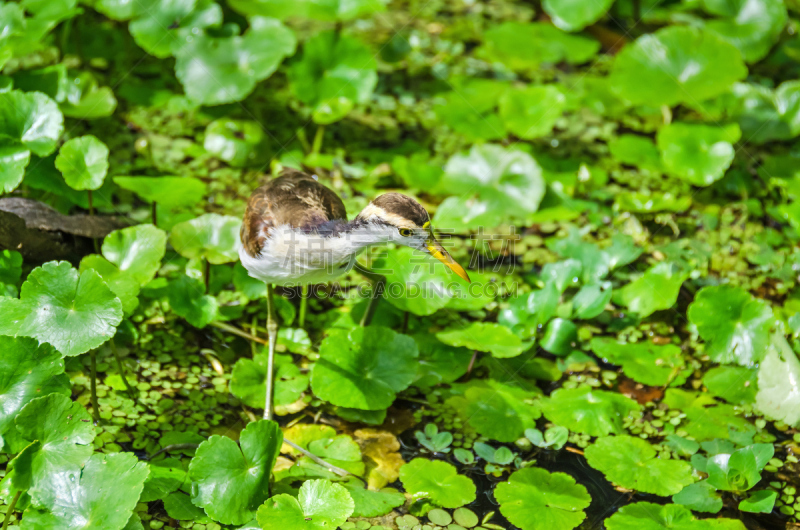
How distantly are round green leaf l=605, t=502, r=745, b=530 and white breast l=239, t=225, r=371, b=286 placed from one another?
185 cm

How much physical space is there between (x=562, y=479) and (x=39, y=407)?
8.36 feet

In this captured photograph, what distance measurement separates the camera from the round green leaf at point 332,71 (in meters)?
5.54

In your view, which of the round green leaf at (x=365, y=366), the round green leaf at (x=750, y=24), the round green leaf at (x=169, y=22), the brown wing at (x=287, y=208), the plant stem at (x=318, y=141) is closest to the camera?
the brown wing at (x=287, y=208)

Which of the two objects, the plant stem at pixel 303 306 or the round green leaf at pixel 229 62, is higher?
the round green leaf at pixel 229 62

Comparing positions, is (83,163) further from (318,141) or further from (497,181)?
(497,181)

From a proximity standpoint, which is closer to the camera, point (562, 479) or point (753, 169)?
point (562, 479)

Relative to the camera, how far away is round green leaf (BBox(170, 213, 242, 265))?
420cm

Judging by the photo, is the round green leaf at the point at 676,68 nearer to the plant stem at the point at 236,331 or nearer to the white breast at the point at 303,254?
the white breast at the point at 303,254

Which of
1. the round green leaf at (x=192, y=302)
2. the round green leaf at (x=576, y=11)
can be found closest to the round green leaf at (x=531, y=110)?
the round green leaf at (x=576, y=11)

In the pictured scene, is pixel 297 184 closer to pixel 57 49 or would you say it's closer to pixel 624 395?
pixel 624 395

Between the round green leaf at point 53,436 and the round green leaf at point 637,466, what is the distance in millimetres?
2534

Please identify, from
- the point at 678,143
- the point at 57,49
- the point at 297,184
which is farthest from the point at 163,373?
the point at 678,143

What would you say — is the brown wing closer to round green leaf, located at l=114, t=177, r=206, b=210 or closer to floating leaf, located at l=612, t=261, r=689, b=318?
round green leaf, located at l=114, t=177, r=206, b=210

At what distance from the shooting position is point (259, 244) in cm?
373
